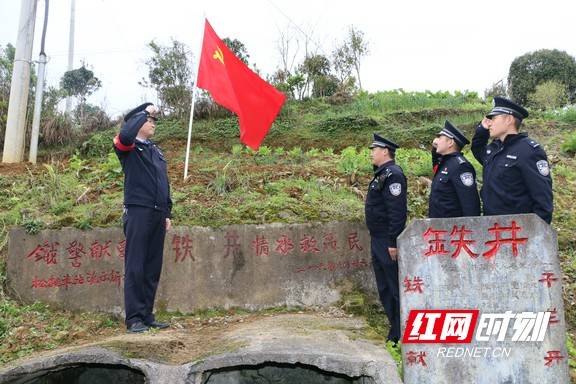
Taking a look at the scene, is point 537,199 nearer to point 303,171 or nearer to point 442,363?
point 442,363

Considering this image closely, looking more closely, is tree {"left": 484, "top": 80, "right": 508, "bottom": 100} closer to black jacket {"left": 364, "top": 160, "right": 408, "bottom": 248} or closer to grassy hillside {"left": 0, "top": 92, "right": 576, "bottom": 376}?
grassy hillside {"left": 0, "top": 92, "right": 576, "bottom": 376}

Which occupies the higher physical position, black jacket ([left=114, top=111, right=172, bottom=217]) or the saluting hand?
black jacket ([left=114, top=111, right=172, bottom=217])

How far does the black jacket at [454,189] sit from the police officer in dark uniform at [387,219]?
0.26 m

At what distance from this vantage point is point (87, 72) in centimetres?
1731

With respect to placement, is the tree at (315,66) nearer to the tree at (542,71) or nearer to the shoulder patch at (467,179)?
the tree at (542,71)

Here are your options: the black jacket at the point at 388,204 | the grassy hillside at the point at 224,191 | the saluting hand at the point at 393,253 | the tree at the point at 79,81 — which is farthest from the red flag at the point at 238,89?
the tree at the point at 79,81

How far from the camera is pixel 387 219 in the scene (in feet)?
13.8

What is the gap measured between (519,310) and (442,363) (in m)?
0.61

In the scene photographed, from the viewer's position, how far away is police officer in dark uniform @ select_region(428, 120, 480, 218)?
387 cm

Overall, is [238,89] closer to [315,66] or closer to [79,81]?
[315,66]

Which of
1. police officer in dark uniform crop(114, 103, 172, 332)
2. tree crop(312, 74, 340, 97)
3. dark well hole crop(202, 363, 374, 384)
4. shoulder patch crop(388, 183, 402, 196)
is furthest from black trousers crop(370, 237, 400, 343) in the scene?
tree crop(312, 74, 340, 97)

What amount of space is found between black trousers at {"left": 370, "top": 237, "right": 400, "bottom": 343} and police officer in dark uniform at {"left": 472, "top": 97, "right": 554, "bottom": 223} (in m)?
0.91

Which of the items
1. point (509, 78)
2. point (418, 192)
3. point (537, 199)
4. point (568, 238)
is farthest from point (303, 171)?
point (509, 78)

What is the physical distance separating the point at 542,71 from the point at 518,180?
18680 mm
